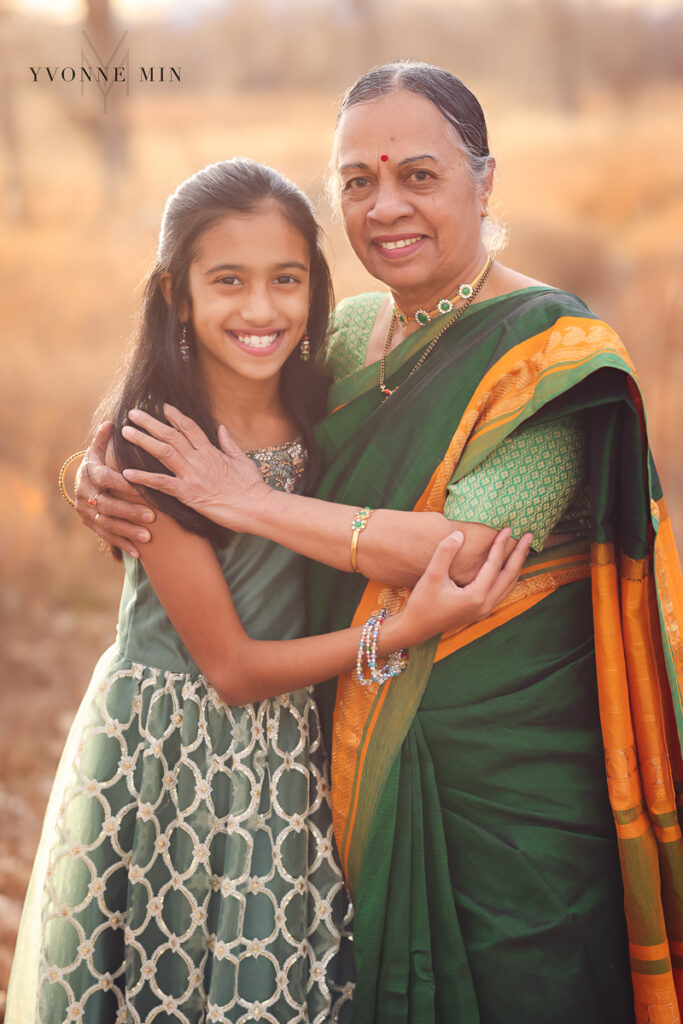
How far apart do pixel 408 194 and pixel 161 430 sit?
0.71 m

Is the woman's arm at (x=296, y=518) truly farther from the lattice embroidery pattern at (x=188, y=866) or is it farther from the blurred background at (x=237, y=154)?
the blurred background at (x=237, y=154)

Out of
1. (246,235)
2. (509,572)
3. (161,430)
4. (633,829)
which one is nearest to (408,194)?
(246,235)

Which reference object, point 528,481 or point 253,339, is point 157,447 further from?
point 528,481

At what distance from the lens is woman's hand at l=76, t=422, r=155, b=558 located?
6.32ft

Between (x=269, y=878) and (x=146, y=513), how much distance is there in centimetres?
79

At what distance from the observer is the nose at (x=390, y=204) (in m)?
1.96

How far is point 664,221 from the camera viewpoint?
7305 mm

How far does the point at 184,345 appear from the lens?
2.06 metres

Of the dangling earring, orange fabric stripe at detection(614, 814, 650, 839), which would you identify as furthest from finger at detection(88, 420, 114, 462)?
orange fabric stripe at detection(614, 814, 650, 839)

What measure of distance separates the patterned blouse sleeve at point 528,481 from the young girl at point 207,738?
0.26 feet

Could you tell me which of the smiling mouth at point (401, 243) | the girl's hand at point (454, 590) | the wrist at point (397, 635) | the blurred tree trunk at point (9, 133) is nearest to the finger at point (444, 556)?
the girl's hand at point (454, 590)

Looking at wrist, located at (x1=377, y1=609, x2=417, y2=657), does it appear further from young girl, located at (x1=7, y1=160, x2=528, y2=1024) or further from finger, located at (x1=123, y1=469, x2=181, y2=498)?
finger, located at (x1=123, y1=469, x2=181, y2=498)

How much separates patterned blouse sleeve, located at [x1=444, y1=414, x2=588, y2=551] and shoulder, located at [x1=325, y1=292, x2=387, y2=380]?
1.87ft

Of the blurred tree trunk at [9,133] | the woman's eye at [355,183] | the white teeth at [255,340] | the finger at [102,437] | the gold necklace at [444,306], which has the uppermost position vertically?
the blurred tree trunk at [9,133]
